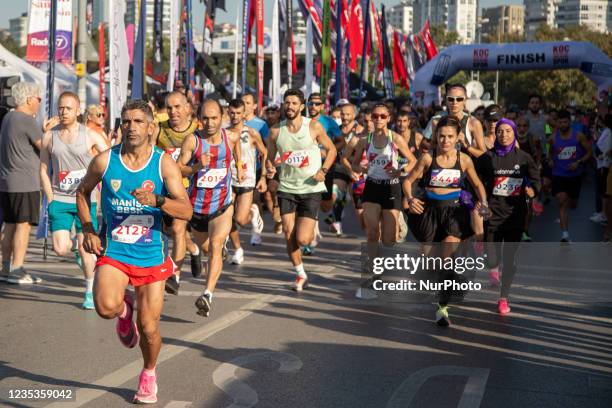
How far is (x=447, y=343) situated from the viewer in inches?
309

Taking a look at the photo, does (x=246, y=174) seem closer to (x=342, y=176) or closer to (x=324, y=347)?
(x=342, y=176)

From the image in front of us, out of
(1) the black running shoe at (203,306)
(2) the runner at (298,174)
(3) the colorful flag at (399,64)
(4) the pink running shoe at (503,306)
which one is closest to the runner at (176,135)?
(1) the black running shoe at (203,306)

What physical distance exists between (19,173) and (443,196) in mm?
4557


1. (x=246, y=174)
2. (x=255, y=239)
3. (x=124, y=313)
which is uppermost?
(x=246, y=174)

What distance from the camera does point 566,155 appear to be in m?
14.9

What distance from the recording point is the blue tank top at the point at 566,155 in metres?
14.8

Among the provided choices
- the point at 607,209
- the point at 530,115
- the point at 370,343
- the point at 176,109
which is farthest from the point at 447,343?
the point at 530,115

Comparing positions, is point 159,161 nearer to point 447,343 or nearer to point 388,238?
point 447,343

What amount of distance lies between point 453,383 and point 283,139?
4.76 metres

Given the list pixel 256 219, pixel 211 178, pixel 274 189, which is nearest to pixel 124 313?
pixel 211 178

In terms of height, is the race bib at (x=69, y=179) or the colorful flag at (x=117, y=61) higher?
the colorful flag at (x=117, y=61)

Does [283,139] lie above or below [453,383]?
above

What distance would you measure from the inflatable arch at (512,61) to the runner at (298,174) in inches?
765

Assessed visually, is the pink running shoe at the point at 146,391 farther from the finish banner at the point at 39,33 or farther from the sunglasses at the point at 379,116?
the finish banner at the point at 39,33
